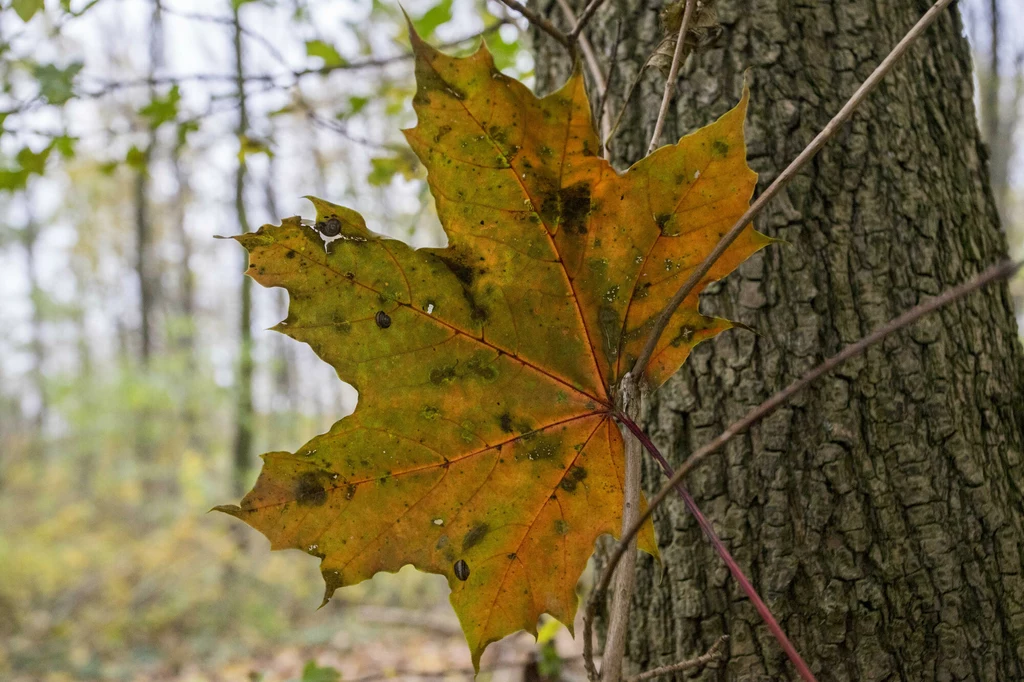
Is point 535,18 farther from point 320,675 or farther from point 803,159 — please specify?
point 320,675

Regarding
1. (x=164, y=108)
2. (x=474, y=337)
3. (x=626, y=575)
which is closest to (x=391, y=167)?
(x=164, y=108)

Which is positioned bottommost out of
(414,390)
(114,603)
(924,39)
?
(114,603)

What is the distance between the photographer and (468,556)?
68cm

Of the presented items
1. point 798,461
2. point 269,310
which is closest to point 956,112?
point 798,461

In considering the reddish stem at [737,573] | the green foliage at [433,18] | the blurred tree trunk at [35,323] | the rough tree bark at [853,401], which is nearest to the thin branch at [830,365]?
the reddish stem at [737,573]

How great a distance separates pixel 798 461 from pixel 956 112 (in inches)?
25.8

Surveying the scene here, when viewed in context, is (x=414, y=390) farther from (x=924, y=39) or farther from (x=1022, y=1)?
(x=1022, y=1)

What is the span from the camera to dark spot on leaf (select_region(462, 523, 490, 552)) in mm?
683

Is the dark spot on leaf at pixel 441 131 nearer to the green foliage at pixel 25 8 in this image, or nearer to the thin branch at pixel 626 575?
the thin branch at pixel 626 575

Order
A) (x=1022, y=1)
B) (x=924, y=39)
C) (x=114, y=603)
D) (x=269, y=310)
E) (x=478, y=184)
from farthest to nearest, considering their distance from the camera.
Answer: (x=269, y=310)
(x=114, y=603)
(x=1022, y=1)
(x=924, y=39)
(x=478, y=184)

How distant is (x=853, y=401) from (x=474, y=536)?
547 mm

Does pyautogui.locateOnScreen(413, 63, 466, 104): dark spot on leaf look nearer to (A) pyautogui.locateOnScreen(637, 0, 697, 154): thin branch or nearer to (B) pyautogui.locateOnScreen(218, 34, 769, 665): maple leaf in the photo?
(B) pyautogui.locateOnScreen(218, 34, 769, 665): maple leaf

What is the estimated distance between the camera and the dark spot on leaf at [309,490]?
2.16 ft

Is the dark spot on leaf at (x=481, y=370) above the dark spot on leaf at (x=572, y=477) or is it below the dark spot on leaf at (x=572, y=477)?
above
